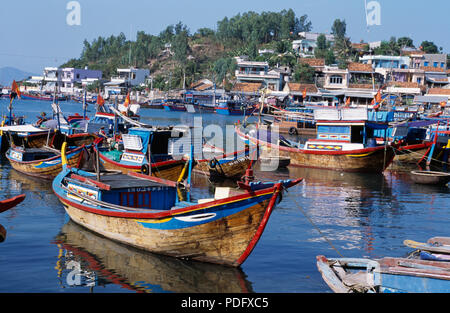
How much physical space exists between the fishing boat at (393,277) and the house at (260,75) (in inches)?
3180

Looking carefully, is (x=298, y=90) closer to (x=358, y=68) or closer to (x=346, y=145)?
(x=358, y=68)

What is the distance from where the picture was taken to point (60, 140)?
3156 centimetres

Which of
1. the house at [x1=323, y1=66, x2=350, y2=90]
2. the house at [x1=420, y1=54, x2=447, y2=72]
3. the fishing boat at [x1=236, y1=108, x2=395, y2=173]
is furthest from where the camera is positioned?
the house at [x1=420, y1=54, x2=447, y2=72]

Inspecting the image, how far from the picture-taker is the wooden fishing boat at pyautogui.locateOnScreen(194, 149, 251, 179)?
83.9ft

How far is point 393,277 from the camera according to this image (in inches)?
A: 399

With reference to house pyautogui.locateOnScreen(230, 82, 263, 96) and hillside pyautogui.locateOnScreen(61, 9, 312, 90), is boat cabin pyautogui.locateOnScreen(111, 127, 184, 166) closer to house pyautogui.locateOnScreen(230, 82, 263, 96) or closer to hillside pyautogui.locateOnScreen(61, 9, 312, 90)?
house pyautogui.locateOnScreen(230, 82, 263, 96)

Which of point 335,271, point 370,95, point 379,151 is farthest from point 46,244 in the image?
point 370,95

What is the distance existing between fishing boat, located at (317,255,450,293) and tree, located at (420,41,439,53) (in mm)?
113905

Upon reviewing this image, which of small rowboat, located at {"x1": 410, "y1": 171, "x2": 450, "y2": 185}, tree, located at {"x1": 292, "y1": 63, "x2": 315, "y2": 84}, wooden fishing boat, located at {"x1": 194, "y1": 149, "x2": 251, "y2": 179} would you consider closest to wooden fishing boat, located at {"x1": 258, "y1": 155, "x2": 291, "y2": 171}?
wooden fishing boat, located at {"x1": 194, "y1": 149, "x2": 251, "y2": 179}

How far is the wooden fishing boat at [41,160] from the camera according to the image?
23328 mm

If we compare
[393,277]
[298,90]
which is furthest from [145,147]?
[298,90]

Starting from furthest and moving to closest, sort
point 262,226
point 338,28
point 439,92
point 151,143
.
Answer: point 338,28, point 439,92, point 151,143, point 262,226

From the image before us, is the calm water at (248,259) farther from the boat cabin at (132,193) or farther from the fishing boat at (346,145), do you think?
the fishing boat at (346,145)

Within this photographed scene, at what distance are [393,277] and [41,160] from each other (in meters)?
19.2
